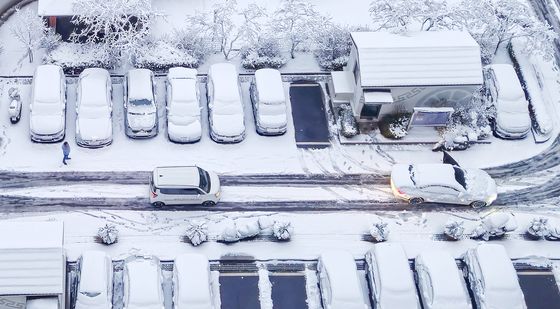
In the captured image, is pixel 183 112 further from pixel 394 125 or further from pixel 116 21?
pixel 394 125

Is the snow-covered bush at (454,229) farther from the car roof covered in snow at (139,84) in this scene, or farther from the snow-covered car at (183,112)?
the car roof covered in snow at (139,84)

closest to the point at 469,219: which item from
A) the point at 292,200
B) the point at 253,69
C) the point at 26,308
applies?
the point at 292,200

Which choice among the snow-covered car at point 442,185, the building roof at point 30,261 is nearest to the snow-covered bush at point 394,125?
the snow-covered car at point 442,185

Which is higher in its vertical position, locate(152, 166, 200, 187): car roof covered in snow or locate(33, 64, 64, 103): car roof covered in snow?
locate(33, 64, 64, 103): car roof covered in snow

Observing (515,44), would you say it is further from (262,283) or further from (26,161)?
(26,161)

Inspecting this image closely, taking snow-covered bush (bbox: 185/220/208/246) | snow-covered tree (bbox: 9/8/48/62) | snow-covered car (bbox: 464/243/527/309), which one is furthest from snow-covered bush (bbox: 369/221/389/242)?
snow-covered tree (bbox: 9/8/48/62)

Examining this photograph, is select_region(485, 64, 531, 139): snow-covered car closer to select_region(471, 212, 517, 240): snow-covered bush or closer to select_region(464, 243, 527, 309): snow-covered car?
select_region(471, 212, 517, 240): snow-covered bush

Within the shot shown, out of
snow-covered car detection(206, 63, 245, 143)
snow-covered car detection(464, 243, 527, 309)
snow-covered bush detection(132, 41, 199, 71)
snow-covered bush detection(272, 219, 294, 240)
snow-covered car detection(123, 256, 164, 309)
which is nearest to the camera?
snow-covered car detection(123, 256, 164, 309)
